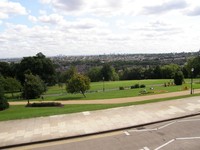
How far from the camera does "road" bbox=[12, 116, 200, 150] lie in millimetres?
9497

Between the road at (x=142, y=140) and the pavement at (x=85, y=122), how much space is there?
475 mm

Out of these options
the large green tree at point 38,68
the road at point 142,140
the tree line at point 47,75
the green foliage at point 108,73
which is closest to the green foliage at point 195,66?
the tree line at point 47,75

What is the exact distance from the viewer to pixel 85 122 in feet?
41.3

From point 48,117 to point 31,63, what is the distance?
67832 millimetres

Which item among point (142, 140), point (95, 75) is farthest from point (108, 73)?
point (142, 140)

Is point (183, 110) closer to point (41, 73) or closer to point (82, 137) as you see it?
point (82, 137)

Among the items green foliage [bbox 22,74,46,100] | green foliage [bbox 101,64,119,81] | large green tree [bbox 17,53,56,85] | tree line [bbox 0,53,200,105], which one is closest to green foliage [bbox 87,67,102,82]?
tree line [bbox 0,53,200,105]

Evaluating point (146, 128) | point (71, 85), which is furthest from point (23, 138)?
point (71, 85)

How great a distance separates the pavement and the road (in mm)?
475

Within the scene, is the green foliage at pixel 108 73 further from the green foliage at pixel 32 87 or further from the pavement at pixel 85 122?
the pavement at pixel 85 122

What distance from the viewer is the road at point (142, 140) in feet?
31.2

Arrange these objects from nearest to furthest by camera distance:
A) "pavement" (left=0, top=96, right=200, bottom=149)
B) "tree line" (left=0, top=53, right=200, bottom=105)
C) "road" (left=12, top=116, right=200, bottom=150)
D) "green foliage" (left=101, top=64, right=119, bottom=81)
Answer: "road" (left=12, top=116, right=200, bottom=150) < "pavement" (left=0, top=96, right=200, bottom=149) < "tree line" (left=0, top=53, right=200, bottom=105) < "green foliage" (left=101, top=64, right=119, bottom=81)

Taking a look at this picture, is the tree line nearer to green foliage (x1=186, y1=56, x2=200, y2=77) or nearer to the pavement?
green foliage (x1=186, y1=56, x2=200, y2=77)

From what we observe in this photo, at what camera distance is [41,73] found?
80.1 m
